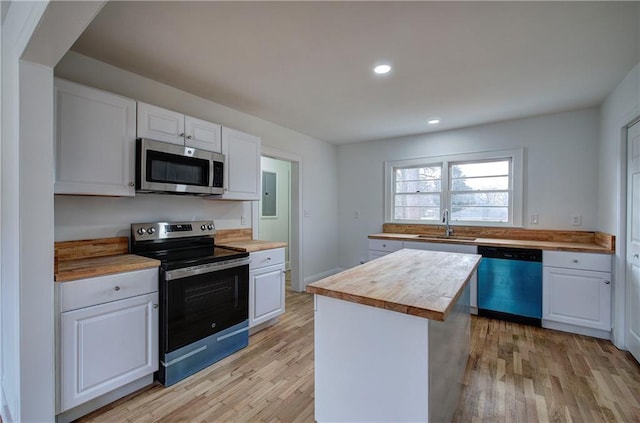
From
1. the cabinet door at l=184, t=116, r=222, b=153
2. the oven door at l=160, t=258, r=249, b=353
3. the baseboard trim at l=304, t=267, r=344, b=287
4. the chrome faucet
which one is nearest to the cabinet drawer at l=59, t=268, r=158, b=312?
the oven door at l=160, t=258, r=249, b=353

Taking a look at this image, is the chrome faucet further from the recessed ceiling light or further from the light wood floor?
the recessed ceiling light

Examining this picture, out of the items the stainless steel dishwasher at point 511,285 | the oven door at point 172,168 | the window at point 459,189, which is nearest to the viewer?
the oven door at point 172,168

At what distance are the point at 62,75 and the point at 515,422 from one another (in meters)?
3.76

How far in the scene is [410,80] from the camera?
2.58 metres

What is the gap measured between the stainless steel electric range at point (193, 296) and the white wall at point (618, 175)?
11.1 feet

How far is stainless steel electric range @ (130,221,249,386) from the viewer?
208 cm

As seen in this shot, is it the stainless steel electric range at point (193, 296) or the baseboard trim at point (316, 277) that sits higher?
the stainless steel electric range at point (193, 296)

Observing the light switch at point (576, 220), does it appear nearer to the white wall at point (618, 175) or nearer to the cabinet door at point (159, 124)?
the white wall at point (618, 175)

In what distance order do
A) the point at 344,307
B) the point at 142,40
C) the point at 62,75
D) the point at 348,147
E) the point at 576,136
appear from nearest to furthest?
the point at 344,307, the point at 142,40, the point at 62,75, the point at 576,136, the point at 348,147

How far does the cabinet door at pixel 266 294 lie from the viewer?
2809 millimetres

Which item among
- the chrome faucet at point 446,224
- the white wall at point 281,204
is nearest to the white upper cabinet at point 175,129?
the white wall at point 281,204

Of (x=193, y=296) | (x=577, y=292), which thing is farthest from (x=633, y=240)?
(x=193, y=296)

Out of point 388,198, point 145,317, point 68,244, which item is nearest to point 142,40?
point 68,244

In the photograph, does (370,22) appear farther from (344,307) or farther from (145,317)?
(145,317)
